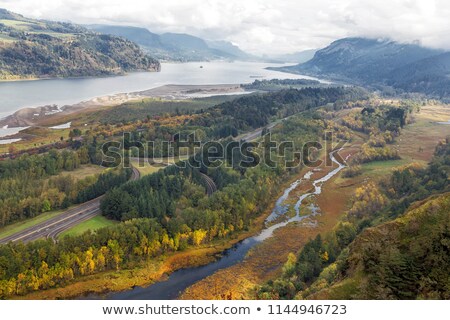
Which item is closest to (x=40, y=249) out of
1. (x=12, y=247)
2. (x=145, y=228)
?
(x=12, y=247)

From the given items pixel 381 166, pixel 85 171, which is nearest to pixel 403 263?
pixel 85 171

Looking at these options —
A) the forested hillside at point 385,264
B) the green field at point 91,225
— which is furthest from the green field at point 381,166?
the green field at point 91,225

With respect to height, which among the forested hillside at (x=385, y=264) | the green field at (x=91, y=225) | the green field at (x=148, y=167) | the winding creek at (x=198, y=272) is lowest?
the winding creek at (x=198, y=272)

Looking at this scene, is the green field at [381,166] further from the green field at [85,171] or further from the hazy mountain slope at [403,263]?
the hazy mountain slope at [403,263]

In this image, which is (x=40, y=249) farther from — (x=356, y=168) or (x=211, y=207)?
(x=356, y=168)

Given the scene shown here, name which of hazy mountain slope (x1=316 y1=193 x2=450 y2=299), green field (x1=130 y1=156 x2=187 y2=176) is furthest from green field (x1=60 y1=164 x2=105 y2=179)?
hazy mountain slope (x1=316 y1=193 x2=450 y2=299)
